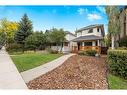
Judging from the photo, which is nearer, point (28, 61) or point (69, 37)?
point (28, 61)

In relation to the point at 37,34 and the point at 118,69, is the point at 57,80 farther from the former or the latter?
the point at 37,34

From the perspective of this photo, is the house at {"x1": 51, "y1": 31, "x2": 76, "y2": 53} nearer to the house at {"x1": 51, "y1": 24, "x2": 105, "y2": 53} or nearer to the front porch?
the house at {"x1": 51, "y1": 24, "x2": 105, "y2": 53}

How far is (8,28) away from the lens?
147ft

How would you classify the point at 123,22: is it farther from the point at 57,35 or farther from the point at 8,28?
the point at 8,28

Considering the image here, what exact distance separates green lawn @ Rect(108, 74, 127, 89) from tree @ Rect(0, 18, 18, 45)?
34878mm

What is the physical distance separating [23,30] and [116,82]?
95.0ft

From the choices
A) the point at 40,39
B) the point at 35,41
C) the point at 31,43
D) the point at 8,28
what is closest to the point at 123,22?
the point at 35,41

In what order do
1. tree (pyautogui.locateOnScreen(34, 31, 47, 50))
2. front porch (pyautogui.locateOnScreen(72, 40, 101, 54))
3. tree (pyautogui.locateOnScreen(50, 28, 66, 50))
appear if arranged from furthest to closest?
tree (pyautogui.locateOnScreen(34, 31, 47, 50)) → tree (pyautogui.locateOnScreen(50, 28, 66, 50)) → front porch (pyautogui.locateOnScreen(72, 40, 101, 54))

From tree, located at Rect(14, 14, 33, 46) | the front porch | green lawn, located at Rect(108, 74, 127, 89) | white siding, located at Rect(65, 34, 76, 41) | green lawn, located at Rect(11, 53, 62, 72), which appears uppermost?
tree, located at Rect(14, 14, 33, 46)

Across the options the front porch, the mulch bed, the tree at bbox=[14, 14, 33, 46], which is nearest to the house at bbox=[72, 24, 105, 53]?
the front porch

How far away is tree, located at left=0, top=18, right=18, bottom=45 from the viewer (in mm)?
43516

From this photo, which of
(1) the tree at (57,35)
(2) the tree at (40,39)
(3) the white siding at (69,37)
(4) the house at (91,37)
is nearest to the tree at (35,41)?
(2) the tree at (40,39)

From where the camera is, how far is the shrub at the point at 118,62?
987 centimetres

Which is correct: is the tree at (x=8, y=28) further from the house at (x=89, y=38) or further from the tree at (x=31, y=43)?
the house at (x=89, y=38)
